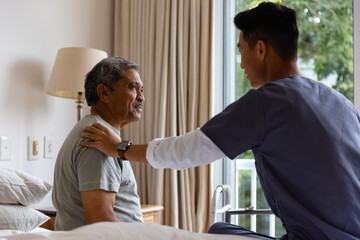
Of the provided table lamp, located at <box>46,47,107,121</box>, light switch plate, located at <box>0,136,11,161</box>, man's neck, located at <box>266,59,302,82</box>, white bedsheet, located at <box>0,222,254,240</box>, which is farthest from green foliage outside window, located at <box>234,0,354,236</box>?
white bedsheet, located at <box>0,222,254,240</box>

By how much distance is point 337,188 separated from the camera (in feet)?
3.97

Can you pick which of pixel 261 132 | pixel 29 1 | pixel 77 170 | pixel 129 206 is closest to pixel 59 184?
pixel 77 170

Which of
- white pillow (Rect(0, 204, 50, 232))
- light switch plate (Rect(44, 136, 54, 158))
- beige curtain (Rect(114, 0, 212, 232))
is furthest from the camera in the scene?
beige curtain (Rect(114, 0, 212, 232))

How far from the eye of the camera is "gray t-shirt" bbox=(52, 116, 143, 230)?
62.1 inches

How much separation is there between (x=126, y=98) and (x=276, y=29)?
2.10 ft

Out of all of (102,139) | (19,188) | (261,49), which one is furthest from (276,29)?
(19,188)

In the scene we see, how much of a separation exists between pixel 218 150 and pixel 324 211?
315mm

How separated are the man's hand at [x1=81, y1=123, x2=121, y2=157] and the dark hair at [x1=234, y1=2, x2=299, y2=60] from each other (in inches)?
20.5

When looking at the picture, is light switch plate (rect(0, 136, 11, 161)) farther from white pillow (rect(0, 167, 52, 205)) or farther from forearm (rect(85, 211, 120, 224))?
forearm (rect(85, 211, 120, 224))

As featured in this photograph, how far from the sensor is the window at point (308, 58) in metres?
3.17

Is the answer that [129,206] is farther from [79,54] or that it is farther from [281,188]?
[79,54]

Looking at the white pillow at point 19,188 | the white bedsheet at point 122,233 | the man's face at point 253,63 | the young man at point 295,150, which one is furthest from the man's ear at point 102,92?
the white bedsheet at point 122,233

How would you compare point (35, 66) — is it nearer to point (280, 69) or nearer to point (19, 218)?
point (19, 218)

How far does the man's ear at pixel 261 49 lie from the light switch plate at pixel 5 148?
1.70 metres
